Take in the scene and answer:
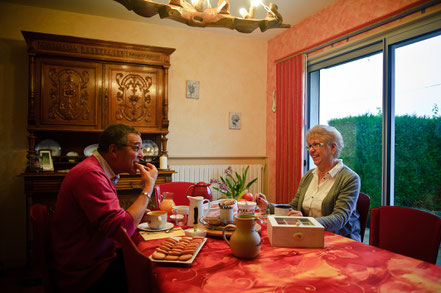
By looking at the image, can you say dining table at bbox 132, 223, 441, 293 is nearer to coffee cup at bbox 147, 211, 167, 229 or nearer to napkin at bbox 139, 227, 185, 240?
napkin at bbox 139, 227, 185, 240

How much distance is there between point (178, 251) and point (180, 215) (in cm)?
60

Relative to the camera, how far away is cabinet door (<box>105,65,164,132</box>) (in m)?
3.11

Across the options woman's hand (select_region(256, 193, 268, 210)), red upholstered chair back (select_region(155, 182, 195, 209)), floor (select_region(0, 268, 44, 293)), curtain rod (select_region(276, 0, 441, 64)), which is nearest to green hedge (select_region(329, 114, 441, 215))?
curtain rod (select_region(276, 0, 441, 64))

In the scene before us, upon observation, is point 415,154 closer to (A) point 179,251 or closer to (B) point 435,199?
(B) point 435,199

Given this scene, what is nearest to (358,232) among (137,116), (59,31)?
(137,116)

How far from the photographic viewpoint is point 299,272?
103 cm

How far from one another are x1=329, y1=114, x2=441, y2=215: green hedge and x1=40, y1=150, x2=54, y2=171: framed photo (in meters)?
3.13

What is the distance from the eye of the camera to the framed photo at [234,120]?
407 cm

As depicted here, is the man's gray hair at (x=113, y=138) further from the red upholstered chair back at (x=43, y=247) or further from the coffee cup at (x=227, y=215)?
the coffee cup at (x=227, y=215)

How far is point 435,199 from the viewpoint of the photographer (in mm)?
2322

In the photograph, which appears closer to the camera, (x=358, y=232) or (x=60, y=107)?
(x=358, y=232)

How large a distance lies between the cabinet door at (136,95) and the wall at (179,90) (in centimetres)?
48

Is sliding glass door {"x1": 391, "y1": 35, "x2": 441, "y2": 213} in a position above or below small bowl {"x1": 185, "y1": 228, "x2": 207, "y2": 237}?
above

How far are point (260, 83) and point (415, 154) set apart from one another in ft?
7.57
